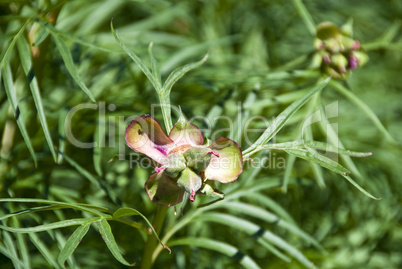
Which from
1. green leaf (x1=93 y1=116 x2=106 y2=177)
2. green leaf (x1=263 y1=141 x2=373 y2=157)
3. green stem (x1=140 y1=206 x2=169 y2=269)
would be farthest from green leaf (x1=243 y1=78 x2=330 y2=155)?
green leaf (x1=93 y1=116 x2=106 y2=177)

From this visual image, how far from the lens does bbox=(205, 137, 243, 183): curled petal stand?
495mm

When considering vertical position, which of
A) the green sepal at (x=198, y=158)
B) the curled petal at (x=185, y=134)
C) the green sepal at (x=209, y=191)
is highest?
the curled petal at (x=185, y=134)

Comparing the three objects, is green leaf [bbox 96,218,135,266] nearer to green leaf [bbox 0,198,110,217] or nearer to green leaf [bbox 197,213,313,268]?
green leaf [bbox 0,198,110,217]

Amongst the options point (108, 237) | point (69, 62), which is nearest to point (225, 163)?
point (108, 237)

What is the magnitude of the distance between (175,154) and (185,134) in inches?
1.1

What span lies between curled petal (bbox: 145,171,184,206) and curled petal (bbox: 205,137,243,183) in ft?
0.13

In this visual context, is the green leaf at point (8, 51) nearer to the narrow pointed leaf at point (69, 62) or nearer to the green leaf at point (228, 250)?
the narrow pointed leaf at point (69, 62)

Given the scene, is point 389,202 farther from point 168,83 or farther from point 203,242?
point 168,83

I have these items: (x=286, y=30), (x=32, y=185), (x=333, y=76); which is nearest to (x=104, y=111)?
(x=32, y=185)

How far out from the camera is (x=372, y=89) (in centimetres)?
119

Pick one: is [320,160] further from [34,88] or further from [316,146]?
[34,88]

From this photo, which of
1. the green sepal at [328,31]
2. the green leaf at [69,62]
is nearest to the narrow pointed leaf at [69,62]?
the green leaf at [69,62]

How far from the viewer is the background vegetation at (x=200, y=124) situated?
66 cm

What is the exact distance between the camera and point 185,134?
500 mm
